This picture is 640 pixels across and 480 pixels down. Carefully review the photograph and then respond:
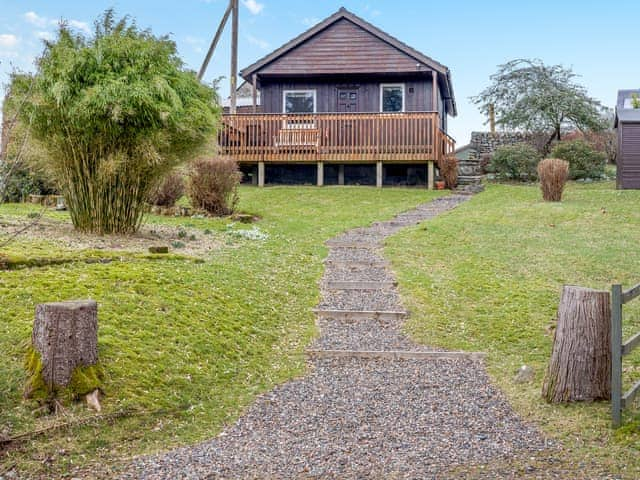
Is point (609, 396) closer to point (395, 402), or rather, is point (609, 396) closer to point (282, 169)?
point (395, 402)

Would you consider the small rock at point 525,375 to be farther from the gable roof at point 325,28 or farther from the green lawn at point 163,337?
the gable roof at point 325,28

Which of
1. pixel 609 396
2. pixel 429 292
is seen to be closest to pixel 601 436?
pixel 609 396

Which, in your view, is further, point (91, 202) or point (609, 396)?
point (91, 202)

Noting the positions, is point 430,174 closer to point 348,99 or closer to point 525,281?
point 348,99

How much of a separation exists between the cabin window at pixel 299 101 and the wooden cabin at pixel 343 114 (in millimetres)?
37

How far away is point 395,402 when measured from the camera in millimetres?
5453

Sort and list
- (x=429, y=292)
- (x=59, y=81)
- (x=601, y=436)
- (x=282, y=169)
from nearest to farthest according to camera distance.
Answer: (x=601, y=436)
(x=429, y=292)
(x=59, y=81)
(x=282, y=169)

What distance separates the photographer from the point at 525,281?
927cm

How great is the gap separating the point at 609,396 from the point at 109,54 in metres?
Answer: 8.54

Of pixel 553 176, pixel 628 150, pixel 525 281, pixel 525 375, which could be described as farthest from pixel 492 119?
pixel 525 375

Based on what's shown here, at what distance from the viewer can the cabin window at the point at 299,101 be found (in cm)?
2420

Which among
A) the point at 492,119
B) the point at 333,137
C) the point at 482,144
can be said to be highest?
the point at 492,119

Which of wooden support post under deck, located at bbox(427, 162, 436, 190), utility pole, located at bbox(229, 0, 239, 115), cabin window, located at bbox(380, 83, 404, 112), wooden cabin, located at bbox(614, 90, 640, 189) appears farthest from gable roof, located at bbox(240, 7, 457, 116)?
wooden cabin, located at bbox(614, 90, 640, 189)

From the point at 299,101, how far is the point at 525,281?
652 inches
